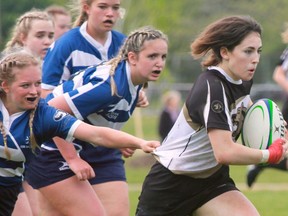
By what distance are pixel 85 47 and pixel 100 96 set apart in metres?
0.93

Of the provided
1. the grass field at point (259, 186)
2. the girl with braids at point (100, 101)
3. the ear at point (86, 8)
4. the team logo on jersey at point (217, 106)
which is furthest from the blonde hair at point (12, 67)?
the grass field at point (259, 186)

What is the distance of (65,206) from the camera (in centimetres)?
641

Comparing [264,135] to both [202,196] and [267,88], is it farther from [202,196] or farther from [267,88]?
[267,88]

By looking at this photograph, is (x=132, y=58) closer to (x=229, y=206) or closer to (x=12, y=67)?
(x=12, y=67)

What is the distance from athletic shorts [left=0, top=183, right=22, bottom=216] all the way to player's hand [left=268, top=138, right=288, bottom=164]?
168cm

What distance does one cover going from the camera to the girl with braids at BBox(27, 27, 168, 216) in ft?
20.9

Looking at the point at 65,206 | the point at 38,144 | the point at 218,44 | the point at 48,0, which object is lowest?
the point at 48,0

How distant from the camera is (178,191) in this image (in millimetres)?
6020

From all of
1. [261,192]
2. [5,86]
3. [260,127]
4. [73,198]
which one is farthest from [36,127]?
[261,192]

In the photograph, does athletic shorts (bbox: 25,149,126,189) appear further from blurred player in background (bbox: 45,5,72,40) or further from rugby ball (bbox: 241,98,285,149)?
blurred player in background (bbox: 45,5,72,40)

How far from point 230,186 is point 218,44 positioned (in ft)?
3.00

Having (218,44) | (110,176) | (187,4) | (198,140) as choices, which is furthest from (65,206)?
(187,4)

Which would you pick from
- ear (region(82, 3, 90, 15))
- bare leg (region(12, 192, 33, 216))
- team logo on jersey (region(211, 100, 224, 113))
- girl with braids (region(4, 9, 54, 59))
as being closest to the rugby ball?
team logo on jersey (region(211, 100, 224, 113))

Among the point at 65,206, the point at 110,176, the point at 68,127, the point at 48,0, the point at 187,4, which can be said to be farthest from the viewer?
the point at 187,4
